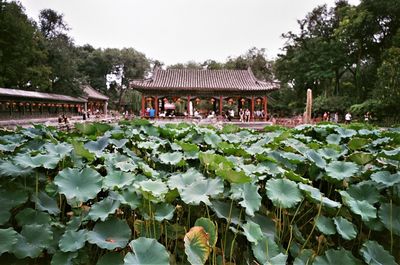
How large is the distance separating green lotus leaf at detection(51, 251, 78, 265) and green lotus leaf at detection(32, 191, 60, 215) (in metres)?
0.36

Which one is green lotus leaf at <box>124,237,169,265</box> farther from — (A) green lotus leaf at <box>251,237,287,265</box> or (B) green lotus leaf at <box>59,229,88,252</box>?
(A) green lotus leaf at <box>251,237,287,265</box>

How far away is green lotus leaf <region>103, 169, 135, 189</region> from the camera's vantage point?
1935mm

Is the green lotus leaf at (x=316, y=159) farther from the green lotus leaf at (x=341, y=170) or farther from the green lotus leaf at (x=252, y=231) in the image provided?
the green lotus leaf at (x=252, y=231)

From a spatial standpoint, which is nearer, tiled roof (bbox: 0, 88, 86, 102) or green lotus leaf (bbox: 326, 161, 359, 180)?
green lotus leaf (bbox: 326, 161, 359, 180)

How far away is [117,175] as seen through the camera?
203 cm

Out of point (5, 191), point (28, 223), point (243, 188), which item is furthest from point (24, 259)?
point (243, 188)

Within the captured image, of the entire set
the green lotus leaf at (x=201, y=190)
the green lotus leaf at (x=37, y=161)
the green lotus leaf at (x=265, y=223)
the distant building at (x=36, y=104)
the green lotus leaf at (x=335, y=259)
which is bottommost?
the green lotus leaf at (x=335, y=259)

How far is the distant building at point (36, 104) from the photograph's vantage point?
79.0 feet

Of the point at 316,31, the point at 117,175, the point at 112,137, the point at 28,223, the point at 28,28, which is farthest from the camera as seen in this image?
the point at 316,31

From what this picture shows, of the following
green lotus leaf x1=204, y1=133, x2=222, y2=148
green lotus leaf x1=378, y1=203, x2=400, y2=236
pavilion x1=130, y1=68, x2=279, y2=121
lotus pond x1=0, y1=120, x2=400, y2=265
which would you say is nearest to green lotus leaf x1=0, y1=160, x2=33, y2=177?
lotus pond x1=0, y1=120, x2=400, y2=265

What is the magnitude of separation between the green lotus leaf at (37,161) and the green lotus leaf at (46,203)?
199 mm

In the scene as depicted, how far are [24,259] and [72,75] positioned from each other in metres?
37.6

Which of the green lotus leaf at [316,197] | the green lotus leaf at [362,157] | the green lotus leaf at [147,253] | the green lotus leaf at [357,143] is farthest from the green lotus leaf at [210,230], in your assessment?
the green lotus leaf at [357,143]

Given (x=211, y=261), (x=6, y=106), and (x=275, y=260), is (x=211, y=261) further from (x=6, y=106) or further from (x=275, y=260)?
(x=6, y=106)
